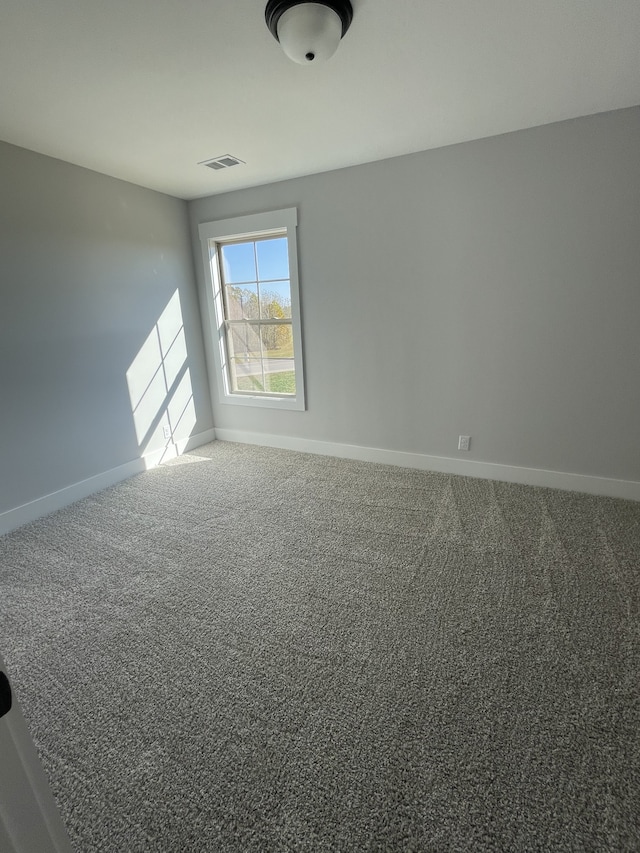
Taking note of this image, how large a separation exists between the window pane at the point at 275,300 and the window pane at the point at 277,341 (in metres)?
0.10

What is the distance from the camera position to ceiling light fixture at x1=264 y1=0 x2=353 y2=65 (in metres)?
1.39

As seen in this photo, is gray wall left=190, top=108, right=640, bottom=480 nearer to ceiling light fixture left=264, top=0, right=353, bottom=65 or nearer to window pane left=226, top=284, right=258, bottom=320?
window pane left=226, top=284, right=258, bottom=320

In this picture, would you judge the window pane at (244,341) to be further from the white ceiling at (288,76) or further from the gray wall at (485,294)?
the white ceiling at (288,76)

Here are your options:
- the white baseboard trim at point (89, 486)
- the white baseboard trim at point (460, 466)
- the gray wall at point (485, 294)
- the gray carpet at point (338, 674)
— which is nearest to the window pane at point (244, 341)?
the gray wall at point (485, 294)

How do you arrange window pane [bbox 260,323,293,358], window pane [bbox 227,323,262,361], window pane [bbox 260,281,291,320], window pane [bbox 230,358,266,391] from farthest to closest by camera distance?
window pane [bbox 230,358,266,391], window pane [bbox 227,323,262,361], window pane [bbox 260,323,293,358], window pane [bbox 260,281,291,320]

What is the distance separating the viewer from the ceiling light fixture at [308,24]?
139cm

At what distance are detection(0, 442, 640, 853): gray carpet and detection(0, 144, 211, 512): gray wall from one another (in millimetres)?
655

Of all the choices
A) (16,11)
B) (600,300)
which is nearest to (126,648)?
(16,11)

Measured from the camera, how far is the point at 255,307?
12.5ft

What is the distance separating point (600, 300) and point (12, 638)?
379cm

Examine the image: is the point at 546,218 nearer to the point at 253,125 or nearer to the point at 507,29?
the point at 507,29

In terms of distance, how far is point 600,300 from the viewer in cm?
248

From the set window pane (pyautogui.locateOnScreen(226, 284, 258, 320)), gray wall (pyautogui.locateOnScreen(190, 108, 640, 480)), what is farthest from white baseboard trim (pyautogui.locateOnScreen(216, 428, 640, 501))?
window pane (pyautogui.locateOnScreen(226, 284, 258, 320))

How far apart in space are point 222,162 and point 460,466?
3019 millimetres
